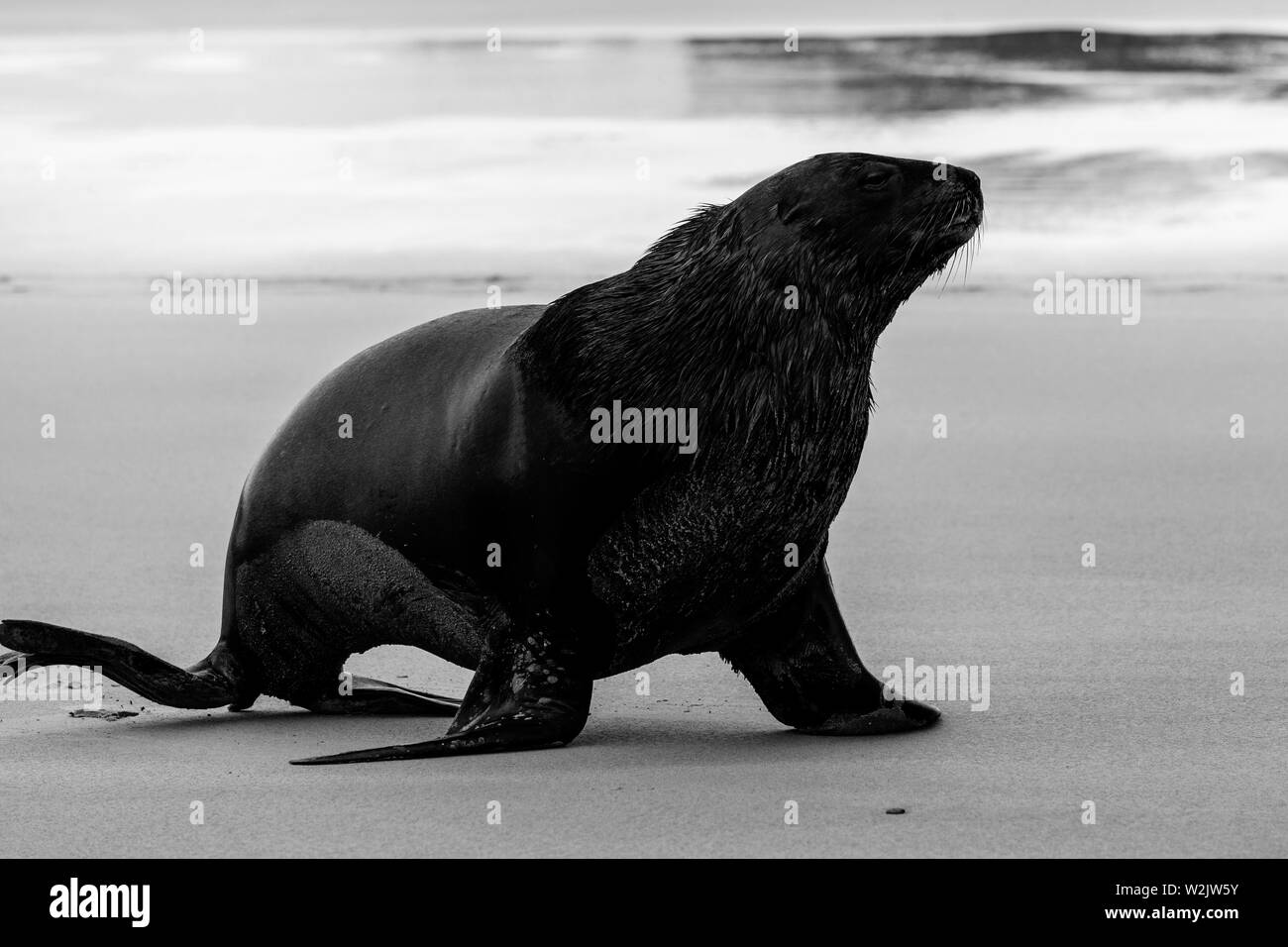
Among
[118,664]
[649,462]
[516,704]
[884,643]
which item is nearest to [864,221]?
[649,462]

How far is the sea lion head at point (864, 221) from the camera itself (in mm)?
5258

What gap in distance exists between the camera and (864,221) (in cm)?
527

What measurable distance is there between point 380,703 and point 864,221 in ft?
6.83

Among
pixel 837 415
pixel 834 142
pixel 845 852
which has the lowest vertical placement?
pixel 845 852

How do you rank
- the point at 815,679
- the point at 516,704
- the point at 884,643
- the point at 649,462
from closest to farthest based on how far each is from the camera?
the point at 649,462 → the point at 516,704 → the point at 815,679 → the point at 884,643

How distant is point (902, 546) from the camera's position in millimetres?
8250

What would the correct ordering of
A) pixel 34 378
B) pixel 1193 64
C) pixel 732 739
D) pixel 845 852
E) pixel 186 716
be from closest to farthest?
pixel 845 852 → pixel 732 739 → pixel 186 716 → pixel 34 378 → pixel 1193 64

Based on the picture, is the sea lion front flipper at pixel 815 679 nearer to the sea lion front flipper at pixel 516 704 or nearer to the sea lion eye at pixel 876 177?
the sea lion front flipper at pixel 516 704

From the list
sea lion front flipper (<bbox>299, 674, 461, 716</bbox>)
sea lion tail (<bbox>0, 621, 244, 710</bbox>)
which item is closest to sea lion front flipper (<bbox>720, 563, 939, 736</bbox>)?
sea lion front flipper (<bbox>299, 674, 461, 716</bbox>)

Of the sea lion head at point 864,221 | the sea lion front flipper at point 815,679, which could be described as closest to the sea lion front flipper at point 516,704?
the sea lion front flipper at point 815,679

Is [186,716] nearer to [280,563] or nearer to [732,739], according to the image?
[280,563]

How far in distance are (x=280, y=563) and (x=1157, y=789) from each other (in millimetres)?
2531

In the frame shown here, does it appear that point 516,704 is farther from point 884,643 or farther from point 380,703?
point 884,643

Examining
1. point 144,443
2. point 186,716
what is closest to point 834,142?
point 144,443
